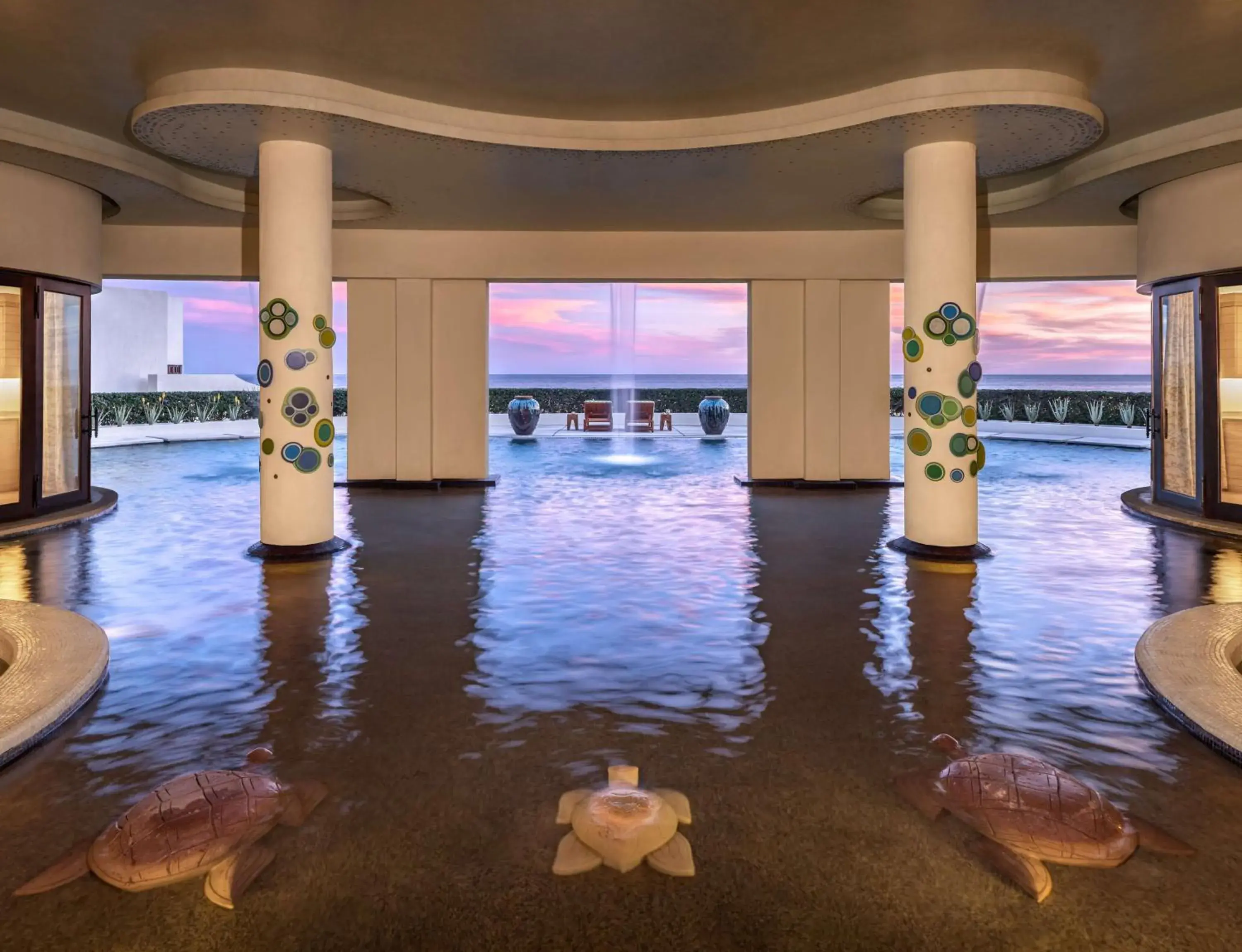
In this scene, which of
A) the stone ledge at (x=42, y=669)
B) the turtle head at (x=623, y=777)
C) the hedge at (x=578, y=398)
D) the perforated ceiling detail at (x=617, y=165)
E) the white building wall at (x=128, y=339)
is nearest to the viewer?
the turtle head at (x=623, y=777)

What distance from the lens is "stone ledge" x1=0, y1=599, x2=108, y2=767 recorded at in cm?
323

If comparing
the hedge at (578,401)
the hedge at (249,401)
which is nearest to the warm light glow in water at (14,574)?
the hedge at (249,401)

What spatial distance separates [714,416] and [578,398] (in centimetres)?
648

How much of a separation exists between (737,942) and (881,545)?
5.58 meters

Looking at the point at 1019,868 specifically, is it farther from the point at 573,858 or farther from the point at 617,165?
the point at 617,165

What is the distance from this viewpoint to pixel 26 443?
827 cm

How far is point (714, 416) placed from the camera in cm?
2159

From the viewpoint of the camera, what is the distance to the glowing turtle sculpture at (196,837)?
235cm

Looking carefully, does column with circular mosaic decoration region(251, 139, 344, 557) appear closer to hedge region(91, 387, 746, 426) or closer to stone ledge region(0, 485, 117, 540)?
stone ledge region(0, 485, 117, 540)

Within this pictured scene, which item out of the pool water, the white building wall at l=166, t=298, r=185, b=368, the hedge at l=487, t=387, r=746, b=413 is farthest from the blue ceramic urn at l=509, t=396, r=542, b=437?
the pool water

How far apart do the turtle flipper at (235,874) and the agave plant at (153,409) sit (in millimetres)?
21739

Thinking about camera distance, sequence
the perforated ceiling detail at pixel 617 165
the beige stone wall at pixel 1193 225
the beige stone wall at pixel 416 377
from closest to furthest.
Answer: the perforated ceiling detail at pixel 617 165 < the beige stone wall at pixel 1193 225 < the beige stone wall at pixel 416 377

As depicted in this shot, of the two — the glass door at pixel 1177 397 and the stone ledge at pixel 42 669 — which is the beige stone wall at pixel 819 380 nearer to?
the glass door at pixel 1177 397

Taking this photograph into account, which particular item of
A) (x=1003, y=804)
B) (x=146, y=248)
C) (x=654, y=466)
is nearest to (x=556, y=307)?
(x=654, y=466)
